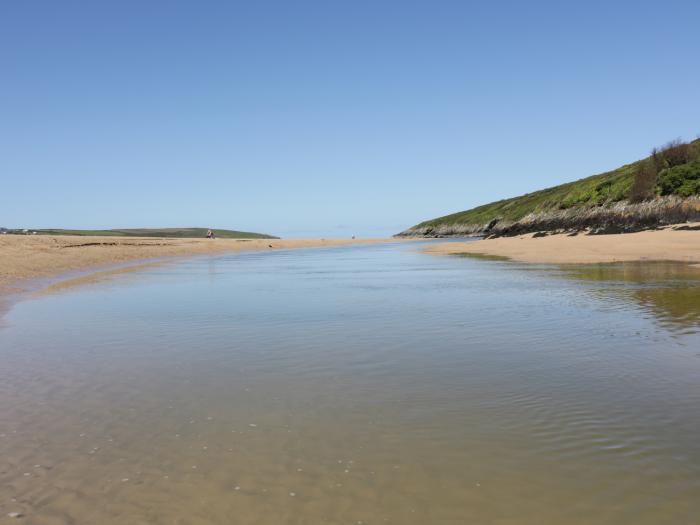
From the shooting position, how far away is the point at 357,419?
17.1 ft

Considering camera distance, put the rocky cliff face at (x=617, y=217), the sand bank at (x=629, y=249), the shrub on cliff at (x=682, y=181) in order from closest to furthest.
Result: 1. the sand bank at (x=629, y=249)
2. the rocky cliff face at (x=617, y=217)
3. the shrub on cliff at (x=682, y=181)

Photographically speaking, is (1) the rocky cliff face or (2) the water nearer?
(2) the water

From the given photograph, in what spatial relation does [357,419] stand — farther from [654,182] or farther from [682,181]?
[654,182]

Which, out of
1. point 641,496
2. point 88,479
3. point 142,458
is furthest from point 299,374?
point 641,496

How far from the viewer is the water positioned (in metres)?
3.68

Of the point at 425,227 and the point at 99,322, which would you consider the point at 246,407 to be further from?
the point at 425,227

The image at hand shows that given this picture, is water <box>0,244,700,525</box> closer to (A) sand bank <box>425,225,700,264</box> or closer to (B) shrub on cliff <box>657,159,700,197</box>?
(A) sand bank <box>425,225,700,264</box>

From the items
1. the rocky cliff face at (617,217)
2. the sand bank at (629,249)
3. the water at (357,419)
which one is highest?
the rocky cliff face at (617,217)

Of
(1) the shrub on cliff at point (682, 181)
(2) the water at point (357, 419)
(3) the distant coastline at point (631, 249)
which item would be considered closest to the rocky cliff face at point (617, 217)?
(1) the shrub on cliff at point (682, 181)

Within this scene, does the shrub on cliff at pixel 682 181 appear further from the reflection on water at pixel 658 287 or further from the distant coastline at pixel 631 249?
the reflection on water at pixel 658 287

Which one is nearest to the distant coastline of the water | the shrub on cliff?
the shrub on cliff

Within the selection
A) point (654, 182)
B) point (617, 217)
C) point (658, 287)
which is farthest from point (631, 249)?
point (654, 182)

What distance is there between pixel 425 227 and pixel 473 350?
471 feet

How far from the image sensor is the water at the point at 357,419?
3682mm
